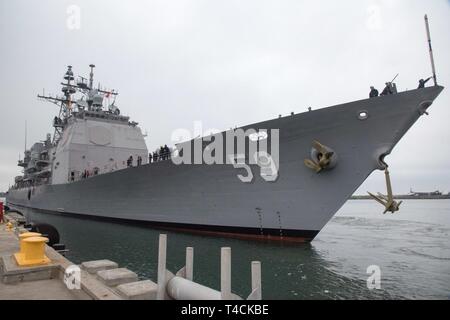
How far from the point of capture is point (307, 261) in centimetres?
834

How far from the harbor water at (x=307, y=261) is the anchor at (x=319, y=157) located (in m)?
2.66

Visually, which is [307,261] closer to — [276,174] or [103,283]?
[276,174]

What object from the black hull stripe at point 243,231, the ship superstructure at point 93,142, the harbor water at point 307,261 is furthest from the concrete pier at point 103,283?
the ship superstructure at point 93,142

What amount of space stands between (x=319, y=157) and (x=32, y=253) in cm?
763

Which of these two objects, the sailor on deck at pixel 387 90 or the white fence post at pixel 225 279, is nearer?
the white fence post at pixel 225 279

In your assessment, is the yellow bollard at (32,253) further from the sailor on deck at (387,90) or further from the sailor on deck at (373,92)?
the sailor on deck at (387,90)

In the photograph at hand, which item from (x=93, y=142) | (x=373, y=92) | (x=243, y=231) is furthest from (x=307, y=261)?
(x=93, y=142)

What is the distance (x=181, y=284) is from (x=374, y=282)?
16.3ft

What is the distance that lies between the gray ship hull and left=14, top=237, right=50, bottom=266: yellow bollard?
7.02 meters

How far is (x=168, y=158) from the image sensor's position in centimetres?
1267

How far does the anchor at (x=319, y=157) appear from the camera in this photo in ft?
29.9

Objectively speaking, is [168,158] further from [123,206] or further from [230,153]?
[123,206]
